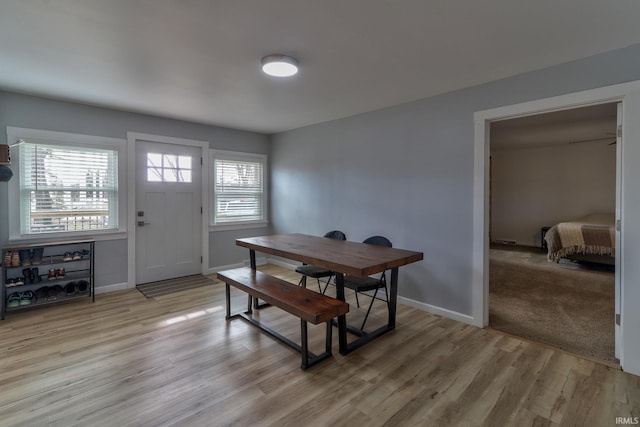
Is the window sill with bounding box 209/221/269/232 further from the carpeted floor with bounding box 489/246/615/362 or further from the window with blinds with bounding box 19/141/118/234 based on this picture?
the carpeted floor with bounding box 489/246/615/362

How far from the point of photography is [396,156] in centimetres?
360

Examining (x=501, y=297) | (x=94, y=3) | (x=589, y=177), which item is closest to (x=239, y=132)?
(x=94, y=3)

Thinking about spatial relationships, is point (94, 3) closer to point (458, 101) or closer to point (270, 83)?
point (270, 83)

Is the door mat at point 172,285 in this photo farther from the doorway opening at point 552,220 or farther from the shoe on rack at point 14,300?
the doorway opening at point 552,220

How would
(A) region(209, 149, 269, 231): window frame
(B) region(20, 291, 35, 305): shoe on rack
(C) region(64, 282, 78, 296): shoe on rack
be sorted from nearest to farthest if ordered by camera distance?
(B) region(20, 291, 35, 305): shoe on rack → (C) region(64, 282, 78, 296): shoe on rack → (A) region(209, 149, 269, 231): window frame

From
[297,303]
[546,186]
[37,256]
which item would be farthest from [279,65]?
[546,186]

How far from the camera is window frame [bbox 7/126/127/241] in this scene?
326 cm

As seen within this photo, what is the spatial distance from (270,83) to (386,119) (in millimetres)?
1521

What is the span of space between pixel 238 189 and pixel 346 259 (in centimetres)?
332

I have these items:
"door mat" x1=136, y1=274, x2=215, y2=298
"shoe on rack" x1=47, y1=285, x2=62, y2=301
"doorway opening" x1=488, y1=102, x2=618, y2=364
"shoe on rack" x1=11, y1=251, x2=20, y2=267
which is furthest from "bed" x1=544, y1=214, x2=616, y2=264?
"shoe on rack" x1=11, y1=251, x2=20, y2=267

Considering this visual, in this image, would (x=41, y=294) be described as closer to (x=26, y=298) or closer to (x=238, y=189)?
(x=26, y=298)

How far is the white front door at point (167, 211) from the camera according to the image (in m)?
4.16

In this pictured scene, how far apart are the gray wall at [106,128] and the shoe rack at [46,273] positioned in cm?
22

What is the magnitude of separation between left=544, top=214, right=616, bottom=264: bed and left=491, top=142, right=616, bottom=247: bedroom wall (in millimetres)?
865
